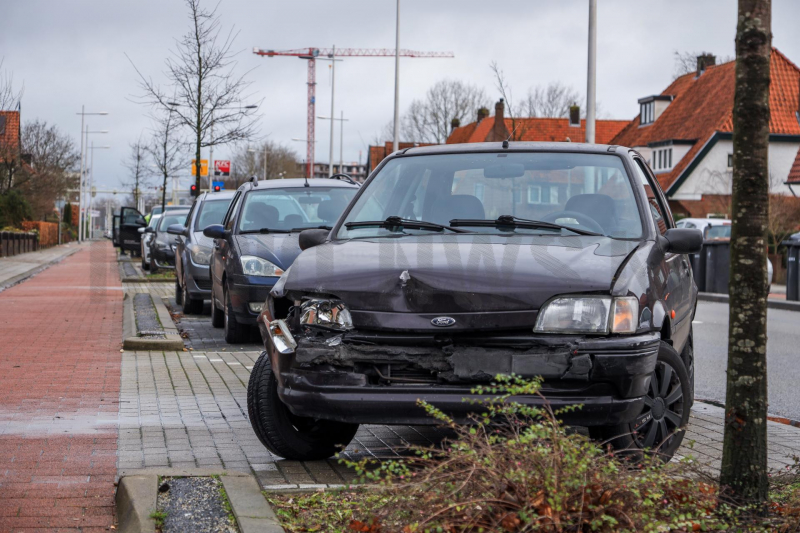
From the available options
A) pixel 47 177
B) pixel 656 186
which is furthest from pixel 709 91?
pixel 656 186

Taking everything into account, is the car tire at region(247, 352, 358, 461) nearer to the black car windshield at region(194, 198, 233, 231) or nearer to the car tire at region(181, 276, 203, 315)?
the black car windshield at region(194, 198, 233, 231)

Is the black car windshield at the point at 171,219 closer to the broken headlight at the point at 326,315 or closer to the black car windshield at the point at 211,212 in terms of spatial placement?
the black car windshield at the point at 211,212

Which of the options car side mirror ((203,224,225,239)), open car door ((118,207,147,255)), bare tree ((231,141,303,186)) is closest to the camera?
car side mirror ((203,224,225,239))

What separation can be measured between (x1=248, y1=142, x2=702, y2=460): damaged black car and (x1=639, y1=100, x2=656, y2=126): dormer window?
55.7 metres

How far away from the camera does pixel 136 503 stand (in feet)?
13.8

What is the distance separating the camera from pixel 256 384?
5.48 meters

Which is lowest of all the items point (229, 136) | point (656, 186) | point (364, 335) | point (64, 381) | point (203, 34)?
point (64, 381)

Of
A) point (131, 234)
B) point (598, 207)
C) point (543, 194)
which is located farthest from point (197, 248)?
point (131, 234)

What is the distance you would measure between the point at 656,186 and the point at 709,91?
164 ft

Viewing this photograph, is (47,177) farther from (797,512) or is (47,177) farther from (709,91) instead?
(797,512)

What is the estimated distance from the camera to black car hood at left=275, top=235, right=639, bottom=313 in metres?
4.59

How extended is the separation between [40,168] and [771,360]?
1792 inches

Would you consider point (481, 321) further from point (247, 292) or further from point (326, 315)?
point (247, 292)

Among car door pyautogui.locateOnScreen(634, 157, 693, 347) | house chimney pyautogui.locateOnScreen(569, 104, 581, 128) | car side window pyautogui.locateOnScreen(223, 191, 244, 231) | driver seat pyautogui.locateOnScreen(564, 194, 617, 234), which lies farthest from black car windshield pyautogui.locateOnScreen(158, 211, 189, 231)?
house chimney pyautogui.locateOnScreen(569, 104, 581, 128)
